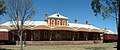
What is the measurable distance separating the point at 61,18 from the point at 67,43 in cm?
949

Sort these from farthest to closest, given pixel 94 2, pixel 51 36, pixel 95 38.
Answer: pixel 95 38 < pixel 51 36 < pixel 94 2

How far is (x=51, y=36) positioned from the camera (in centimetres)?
4766

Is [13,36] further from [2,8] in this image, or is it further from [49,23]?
[2,8]

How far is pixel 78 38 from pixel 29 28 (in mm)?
12488

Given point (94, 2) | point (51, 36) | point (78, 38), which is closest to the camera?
point (94, 2)

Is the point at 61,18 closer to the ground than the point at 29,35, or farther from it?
farther from it

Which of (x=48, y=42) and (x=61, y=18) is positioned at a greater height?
(x=61, y=18)

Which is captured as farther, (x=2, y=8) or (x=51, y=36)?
(x=51, y=36)

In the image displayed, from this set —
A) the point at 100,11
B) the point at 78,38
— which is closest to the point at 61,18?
the point at 78,38

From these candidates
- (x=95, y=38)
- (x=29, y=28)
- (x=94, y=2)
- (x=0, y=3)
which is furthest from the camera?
(x=95, y=38)

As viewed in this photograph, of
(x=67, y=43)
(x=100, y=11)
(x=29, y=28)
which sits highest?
(x=100, y=11)

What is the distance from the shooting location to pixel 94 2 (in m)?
33.8

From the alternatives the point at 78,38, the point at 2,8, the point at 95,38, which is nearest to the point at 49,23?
the point at 78,38

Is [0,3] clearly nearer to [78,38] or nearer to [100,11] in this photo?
[100,11]
